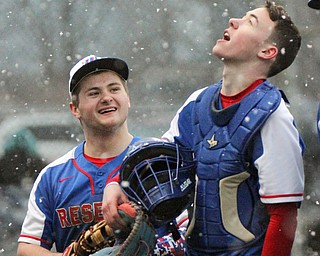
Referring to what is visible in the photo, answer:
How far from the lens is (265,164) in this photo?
3.63 meters

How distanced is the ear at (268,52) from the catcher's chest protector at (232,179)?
0.17 metres

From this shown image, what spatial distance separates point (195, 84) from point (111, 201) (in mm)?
6476

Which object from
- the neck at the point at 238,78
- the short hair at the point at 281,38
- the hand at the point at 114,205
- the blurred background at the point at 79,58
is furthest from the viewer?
the blurred background at the point at 79,58

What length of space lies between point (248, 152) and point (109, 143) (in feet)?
3.83

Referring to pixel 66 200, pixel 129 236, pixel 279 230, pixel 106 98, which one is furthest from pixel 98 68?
pixel 279 230

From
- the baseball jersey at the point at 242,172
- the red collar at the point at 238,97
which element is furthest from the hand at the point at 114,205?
the red collar at the point at 238,97

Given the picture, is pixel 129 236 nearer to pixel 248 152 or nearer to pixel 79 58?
pixel 248 152

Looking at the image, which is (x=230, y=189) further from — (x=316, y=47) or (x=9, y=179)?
(x=9, y=179)

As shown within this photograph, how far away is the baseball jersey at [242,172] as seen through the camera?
363cm

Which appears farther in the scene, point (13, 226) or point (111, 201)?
point (13, 226)

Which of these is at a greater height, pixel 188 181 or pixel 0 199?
pixel 0 199

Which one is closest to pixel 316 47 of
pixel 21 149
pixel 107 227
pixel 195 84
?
pixel 195 84

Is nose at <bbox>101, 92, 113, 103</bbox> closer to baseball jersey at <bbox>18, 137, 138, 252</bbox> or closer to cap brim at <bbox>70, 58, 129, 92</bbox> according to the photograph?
cap brim at <bbox>70, 58, 129, 92</bbox>

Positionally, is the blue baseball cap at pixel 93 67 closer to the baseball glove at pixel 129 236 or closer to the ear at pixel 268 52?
the baseball glove at pixel 129 236
